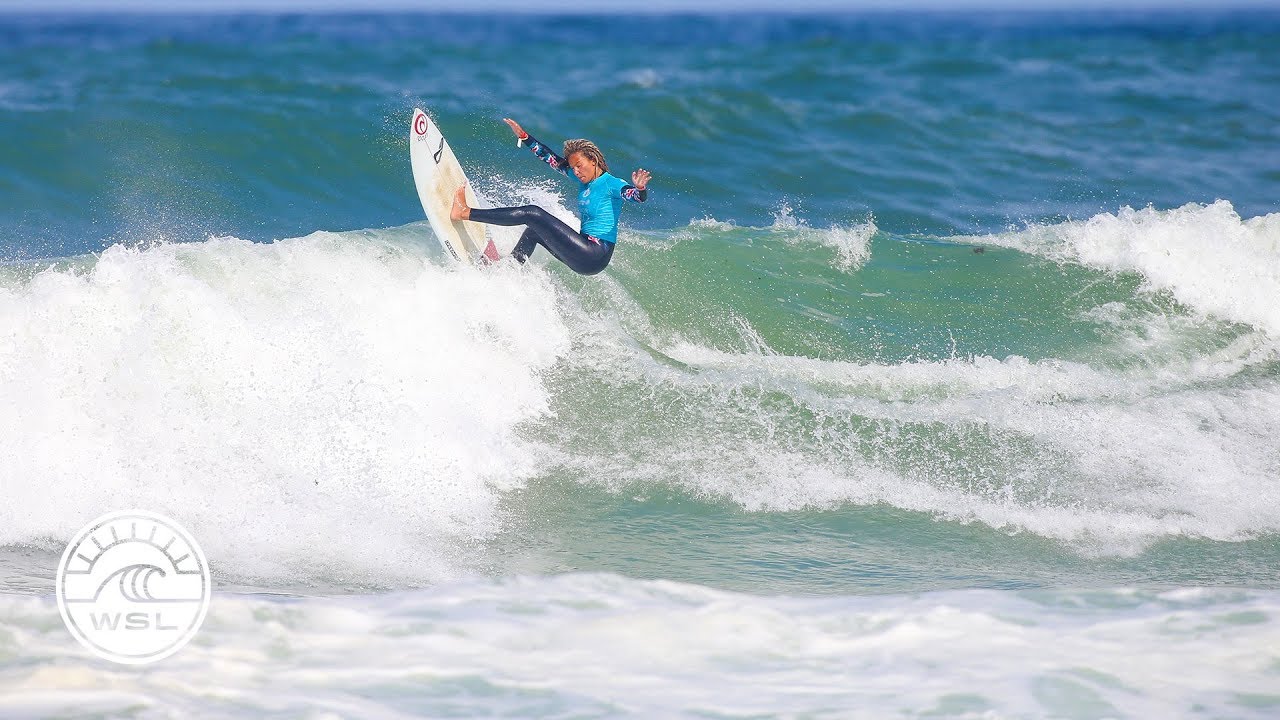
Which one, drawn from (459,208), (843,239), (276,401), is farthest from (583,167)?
(843,239)

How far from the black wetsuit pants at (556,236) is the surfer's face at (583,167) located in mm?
353

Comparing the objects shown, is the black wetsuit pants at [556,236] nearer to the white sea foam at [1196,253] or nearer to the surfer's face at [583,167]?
the surfer's face at [583,167]

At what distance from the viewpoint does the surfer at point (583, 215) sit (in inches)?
307

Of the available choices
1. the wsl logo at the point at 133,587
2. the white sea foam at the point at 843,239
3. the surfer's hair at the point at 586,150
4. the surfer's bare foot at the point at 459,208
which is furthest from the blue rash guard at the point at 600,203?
the white sea foam at the point at 843,239

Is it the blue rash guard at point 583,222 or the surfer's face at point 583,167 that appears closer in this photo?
the blue rash guard at point 583,222

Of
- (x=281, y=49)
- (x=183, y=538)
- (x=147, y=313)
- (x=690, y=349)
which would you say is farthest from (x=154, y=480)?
(x=281, y=49)

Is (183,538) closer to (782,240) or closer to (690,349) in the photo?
(690,349)

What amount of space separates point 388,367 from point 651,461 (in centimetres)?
185

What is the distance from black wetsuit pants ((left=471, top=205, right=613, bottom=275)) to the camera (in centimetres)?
774

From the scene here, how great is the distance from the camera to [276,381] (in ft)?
22.5

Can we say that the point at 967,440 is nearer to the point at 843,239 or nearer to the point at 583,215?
the point at 583,215

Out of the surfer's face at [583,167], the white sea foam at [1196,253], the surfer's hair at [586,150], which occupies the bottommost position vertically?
the surfer's face at [583,167]

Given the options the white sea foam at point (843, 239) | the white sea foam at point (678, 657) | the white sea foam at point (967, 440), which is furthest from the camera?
the white sea foam at point (843, 239)

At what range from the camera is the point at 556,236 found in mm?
7855
